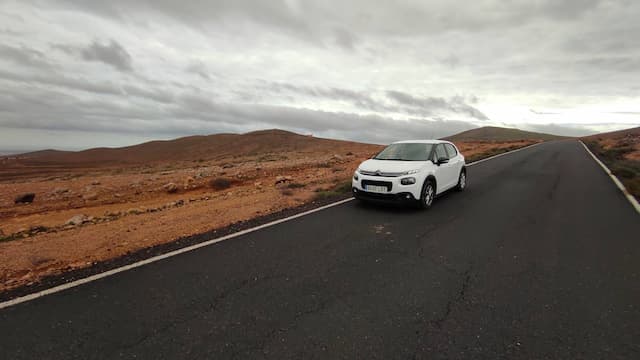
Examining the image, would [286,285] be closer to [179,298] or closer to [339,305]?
[339,305]

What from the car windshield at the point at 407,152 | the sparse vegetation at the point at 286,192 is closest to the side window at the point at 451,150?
the car windshield at the point at 407,152

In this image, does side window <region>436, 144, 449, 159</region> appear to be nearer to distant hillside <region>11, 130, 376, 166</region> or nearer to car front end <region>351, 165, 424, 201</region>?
car front end <region>351, 165, 424, 201</region>

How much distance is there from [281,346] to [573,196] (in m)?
10.0

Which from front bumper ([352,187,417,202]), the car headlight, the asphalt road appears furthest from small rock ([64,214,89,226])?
the car headlight

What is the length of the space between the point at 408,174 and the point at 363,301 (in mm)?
4346

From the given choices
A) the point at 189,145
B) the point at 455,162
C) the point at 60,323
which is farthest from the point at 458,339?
the point at 189,145

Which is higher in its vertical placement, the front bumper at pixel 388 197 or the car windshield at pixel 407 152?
the car windshield at pixel 407 152

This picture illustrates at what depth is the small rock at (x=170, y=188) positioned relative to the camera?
1425cm

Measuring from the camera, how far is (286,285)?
4.00m

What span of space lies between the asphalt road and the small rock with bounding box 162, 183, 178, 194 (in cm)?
987

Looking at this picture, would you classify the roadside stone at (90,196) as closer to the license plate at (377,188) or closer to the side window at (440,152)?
the license plate at (377,188)

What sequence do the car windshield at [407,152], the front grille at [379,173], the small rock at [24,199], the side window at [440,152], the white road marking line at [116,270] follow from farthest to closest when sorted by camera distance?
the small rock at [24,199], the side window at [440,152], the car windshield at [407,152], the front grille at [379,173], the white road marking line at [116,270]

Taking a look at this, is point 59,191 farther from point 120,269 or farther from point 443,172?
point 443,172

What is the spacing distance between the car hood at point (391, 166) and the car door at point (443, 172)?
0.69 meters
